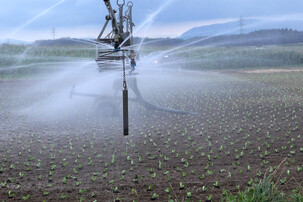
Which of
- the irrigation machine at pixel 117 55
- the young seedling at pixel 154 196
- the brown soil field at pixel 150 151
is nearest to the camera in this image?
Result: the young seedling at pixel 154 196

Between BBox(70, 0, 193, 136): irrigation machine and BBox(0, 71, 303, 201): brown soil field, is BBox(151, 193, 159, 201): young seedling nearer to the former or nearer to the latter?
BBox(0, 71, 303, 201): brown soil field

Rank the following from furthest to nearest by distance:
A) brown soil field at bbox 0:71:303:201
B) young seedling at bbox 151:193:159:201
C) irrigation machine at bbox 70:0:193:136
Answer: irrigation machine at bbox 70:0:193:136 < brown soil field at bbox 0:71:303:201 < young seedling at bbox 151:193:159:201

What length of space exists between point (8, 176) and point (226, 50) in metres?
41.2

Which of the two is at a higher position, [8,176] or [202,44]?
[202,44]

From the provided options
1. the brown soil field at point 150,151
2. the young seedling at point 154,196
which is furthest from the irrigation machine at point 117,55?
the young seedling at point 154,196

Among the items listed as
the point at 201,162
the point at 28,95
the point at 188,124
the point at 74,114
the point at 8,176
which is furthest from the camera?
the point at 28,95

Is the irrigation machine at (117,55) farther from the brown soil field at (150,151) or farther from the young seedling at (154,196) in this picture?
the young seedling at (154,196)

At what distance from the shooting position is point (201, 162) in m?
8.80

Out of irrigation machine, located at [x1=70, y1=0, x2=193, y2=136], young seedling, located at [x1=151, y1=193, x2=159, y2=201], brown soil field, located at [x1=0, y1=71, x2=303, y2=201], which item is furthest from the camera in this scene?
irrigation machine, located at [x1=70, y1=0, x2=193, y2=136]

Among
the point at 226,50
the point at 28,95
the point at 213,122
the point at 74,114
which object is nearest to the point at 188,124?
the point at 213,122

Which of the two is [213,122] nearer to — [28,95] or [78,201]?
[78,201]

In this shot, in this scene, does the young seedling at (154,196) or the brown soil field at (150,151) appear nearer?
the young seedling at (154,196)

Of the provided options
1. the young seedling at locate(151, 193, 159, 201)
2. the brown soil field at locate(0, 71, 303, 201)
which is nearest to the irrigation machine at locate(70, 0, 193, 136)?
the brown soil field at locate(0, 71, 303, 201)

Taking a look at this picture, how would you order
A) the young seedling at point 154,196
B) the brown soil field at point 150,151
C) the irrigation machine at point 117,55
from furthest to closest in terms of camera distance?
the irrigation machine at point 117,55 → the brown soil field at point 150,151 → the young seedling at point 154,196
